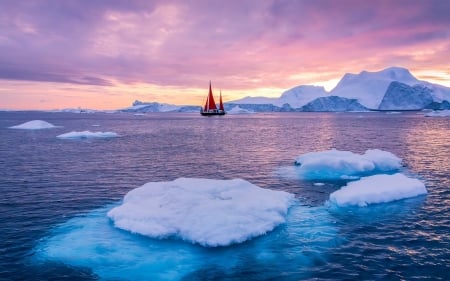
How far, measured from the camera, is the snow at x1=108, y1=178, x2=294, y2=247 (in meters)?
14.5

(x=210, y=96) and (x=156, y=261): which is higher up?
(x=210, y=96)

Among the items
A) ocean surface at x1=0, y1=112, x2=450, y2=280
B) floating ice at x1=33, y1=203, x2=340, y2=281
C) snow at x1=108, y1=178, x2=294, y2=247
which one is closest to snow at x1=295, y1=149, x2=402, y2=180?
ocean surface at x1=0, y1=112, x2=450, y2=280

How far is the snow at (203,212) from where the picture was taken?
14.5 m

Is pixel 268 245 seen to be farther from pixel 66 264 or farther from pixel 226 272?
pixel 66 264

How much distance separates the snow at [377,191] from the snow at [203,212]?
310 cm

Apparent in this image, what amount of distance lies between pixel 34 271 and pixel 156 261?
419cm

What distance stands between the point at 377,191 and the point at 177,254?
42.0 ft

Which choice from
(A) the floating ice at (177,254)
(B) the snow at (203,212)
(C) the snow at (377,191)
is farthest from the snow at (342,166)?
(A) the floating ice at (177,254)

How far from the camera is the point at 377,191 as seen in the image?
20219mm

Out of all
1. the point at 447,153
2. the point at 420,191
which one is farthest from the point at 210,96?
the point at 420,191

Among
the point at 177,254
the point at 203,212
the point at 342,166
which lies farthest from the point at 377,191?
the point at 177,254

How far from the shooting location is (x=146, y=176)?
28.7m

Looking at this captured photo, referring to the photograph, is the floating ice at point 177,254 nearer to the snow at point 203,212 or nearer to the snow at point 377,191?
the snow at point 203,212

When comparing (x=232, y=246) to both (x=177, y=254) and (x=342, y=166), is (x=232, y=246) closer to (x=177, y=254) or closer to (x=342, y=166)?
(x=177, y=254)
